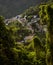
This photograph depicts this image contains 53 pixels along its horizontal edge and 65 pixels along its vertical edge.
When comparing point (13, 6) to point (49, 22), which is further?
point (13, 6)

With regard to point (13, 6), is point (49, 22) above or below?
below

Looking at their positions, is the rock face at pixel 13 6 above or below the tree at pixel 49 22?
above

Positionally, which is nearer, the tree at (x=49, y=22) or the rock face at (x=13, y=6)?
the tree at (x=49, y=22)

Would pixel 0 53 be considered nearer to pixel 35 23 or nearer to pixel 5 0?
pixel 35 23

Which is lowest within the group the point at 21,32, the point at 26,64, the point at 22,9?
the point at 26,64

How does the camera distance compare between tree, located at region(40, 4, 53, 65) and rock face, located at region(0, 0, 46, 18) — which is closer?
tree, located at region(40, 4, 53, 65)

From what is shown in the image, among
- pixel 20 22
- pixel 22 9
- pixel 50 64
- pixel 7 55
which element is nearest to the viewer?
pixel 50 64

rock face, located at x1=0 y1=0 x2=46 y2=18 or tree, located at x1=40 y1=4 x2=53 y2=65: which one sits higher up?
rock face, located at x1=0 y1=0 x2=46 y2=18

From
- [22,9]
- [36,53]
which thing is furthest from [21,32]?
[22,9]
